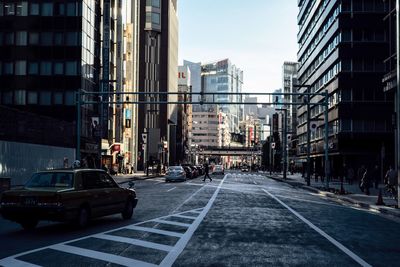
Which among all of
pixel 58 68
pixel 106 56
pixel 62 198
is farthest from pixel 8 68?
pixel 62 198

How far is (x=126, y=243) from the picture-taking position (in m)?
11.9

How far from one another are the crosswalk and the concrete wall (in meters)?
22.4

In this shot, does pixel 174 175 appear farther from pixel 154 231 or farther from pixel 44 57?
pixel 154 231

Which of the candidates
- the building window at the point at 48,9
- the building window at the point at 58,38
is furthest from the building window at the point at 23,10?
the building window at the point at 58,38

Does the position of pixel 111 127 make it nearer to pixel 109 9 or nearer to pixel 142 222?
pixel 109 9

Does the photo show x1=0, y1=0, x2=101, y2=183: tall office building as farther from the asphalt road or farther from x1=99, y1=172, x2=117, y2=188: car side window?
x1=99, y1=172, x2=117, y2=188: car side window

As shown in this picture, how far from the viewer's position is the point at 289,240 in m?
12.8

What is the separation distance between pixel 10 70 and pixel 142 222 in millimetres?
48770

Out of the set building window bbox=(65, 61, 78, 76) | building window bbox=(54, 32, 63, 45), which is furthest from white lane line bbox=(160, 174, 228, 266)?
building window bbox=(54, 32, 63, 45)

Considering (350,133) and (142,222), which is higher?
(350,133)

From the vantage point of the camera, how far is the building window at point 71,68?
59662 mm

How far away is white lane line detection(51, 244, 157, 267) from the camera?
952 cm

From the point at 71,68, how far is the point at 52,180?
155 ft

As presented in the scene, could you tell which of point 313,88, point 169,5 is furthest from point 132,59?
point 169,5
